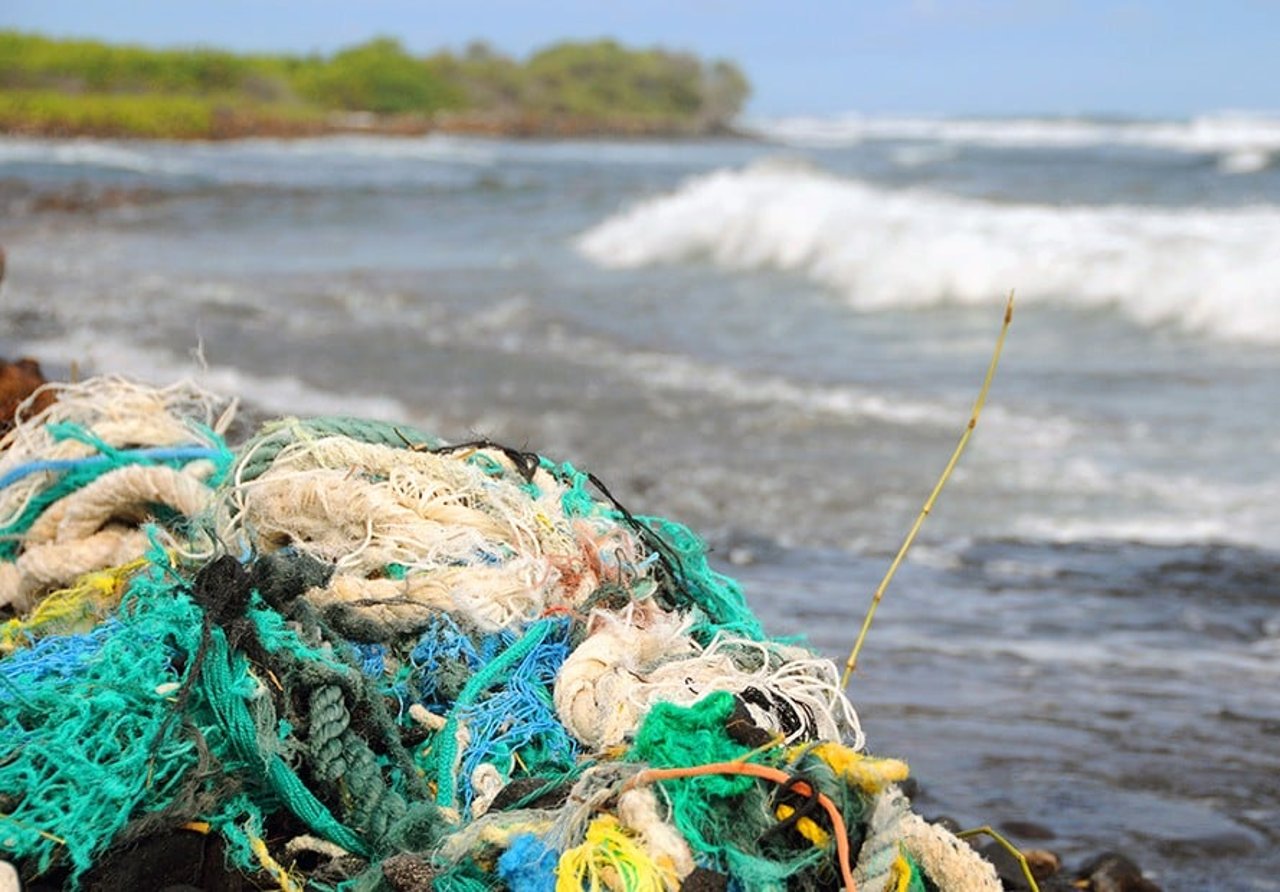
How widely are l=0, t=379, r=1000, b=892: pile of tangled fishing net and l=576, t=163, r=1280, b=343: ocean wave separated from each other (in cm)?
1171

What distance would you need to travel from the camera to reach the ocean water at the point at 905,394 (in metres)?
4.74

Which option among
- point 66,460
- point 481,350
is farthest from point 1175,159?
point 66,460

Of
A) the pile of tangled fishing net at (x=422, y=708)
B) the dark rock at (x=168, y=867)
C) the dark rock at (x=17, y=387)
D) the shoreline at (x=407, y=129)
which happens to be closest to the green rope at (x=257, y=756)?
the pile of tangled fishing net at (x=422, y=708)

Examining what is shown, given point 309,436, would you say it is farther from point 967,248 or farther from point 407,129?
point 407,129

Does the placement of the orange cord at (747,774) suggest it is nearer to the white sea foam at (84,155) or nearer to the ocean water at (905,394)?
the ocean water at (905,394)

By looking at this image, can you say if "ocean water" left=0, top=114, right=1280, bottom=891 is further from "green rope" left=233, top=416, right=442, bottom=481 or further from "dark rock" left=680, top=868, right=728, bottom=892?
"dark rock" left=680, top=868, right=728, bottom=892

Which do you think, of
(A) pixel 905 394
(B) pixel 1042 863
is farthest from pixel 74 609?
(A) pixel 905 394

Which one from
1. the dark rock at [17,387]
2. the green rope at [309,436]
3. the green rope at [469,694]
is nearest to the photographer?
the green rope at [469,694]

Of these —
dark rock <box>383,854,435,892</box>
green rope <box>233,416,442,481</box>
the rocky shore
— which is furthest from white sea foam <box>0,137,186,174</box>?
dark rock <box>383,854,435,892</box>

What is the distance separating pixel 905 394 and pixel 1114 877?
7.13m

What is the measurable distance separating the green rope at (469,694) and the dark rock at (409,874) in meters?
0.21

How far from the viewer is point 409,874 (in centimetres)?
206

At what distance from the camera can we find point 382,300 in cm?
1497

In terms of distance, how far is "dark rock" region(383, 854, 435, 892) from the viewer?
205 centimetres
